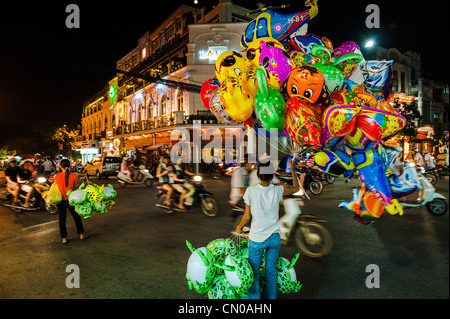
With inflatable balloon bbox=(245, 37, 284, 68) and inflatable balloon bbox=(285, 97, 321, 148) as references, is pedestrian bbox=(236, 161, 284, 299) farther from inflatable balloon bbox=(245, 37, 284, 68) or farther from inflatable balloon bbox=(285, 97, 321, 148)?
inflatable balloon bbox=(245, 37, 284, 68)

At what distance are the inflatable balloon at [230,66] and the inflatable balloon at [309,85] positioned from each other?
108 cm

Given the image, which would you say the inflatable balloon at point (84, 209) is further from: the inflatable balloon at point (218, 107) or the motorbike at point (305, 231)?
the motorbike at point (305, 231)

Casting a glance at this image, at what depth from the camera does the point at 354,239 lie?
596 centimetres

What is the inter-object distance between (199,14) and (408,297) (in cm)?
3135

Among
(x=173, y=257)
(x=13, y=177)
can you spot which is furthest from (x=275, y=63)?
(x=13, y=177)

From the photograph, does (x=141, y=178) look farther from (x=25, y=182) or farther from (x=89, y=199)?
(x=89, y=199)

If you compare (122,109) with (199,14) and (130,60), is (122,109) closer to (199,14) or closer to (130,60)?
(130,60)

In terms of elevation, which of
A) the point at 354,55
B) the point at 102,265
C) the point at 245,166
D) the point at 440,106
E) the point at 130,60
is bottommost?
the point at 102,265

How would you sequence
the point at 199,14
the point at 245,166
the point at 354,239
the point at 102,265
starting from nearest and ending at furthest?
the point at 102,265, the point at 354,239, the point at 245,166, the point at 199,14

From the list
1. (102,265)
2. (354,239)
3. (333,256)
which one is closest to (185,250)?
(102,265)

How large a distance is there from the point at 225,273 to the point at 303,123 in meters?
2.61

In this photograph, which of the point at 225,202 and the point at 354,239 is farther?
the point at 225,202

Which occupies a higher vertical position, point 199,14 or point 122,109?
point 199,14

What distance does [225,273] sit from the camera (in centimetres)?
333
